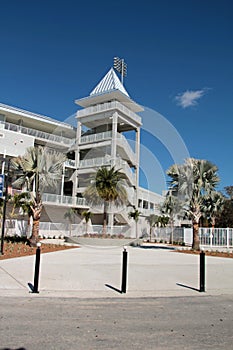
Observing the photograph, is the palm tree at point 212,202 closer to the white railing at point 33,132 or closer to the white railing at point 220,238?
the white railing at point 220,238

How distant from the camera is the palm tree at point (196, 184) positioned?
915 inches

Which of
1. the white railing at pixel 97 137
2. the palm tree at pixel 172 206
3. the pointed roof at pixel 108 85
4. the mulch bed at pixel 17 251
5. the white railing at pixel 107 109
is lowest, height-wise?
the mulch bed at pixel 17 251

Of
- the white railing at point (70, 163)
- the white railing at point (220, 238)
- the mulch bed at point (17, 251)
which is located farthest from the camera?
the white railing at point (70, 163)

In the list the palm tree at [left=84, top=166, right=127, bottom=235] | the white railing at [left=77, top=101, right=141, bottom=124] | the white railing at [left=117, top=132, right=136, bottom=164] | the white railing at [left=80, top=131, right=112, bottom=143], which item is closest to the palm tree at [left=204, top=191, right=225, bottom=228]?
the palm tree at [left=84, top=166, right=127, bottom=235]

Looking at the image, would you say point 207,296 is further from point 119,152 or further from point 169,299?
point 119,152

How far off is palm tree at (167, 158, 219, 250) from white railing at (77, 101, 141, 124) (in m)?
18.6

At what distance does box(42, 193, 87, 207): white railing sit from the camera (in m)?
36.4

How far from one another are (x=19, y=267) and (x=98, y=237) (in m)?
17.2

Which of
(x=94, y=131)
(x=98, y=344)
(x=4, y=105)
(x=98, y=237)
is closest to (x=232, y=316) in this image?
(x=98, y=344)

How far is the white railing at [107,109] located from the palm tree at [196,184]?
1856cm

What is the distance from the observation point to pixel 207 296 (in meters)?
8.25

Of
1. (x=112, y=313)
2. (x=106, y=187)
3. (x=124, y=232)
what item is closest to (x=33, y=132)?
(x=106, y=187)

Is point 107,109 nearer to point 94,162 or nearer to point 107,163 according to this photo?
point 94,162

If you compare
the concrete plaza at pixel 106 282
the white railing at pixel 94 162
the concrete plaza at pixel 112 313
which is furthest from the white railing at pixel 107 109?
the concrete plaza at pixel 112 313
